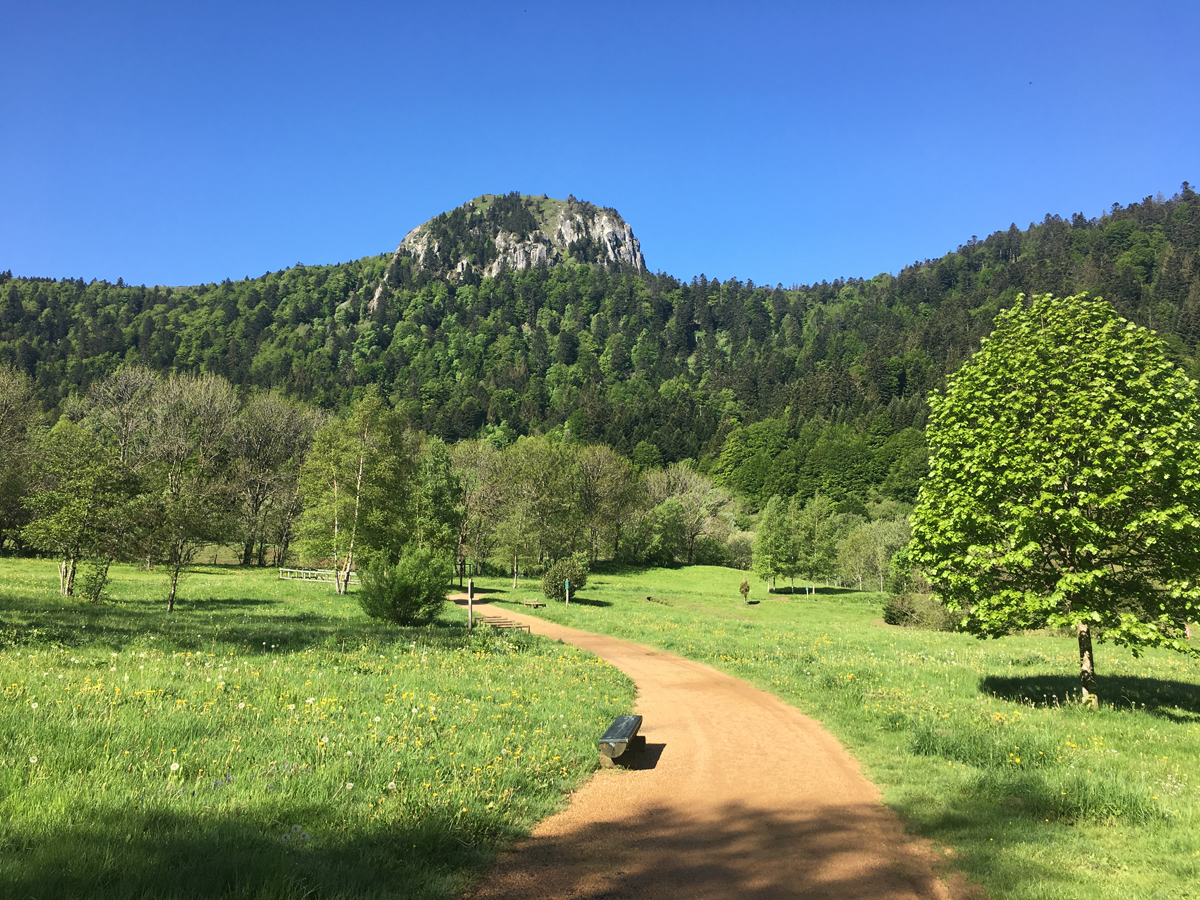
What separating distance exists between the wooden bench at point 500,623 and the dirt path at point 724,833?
15143mm

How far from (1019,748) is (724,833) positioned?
6014 millimetres

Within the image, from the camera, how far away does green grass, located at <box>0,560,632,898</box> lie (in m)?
4.77

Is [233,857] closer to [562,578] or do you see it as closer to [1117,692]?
[1117,692]

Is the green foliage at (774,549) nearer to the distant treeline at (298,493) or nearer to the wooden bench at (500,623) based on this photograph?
the distant treeline at (298,493)

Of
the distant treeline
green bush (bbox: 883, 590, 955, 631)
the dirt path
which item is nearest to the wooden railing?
the distant treeline

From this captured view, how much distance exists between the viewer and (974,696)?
48.6 ft

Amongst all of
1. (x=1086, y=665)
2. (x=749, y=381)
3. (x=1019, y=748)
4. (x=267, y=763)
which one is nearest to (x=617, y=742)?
(x=267, y=763)

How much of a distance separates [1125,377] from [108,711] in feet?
60.7

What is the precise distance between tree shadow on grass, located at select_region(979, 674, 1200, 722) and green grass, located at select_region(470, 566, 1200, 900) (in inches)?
2.3

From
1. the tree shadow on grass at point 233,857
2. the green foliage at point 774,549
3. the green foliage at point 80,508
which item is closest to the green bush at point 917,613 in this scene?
the green foliage at point 774,549

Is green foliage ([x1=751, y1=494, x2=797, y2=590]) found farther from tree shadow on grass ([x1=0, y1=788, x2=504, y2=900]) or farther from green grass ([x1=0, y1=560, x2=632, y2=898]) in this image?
tree shadow on grass ([x1=0, y1=788, x2=504, y2=900])

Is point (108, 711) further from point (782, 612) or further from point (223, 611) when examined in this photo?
point (782, 612)

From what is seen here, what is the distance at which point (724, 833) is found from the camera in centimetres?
709

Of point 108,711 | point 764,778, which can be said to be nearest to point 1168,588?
point 764,778
